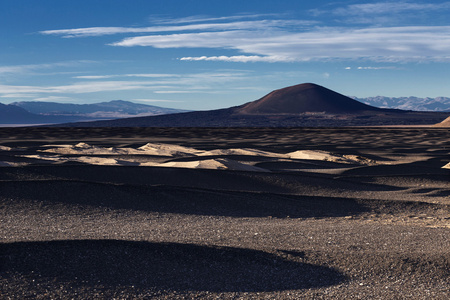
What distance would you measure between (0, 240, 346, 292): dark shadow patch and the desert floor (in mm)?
16

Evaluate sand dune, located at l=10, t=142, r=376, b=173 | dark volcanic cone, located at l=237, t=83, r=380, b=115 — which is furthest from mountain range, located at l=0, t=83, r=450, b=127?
sand dune, located at l=10, t=142, r=376, b=173

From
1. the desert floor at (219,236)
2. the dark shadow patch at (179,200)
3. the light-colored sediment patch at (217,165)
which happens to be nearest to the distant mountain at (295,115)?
the light-colored sediment patch at (217,165)

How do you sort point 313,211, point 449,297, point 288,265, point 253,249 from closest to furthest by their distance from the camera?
point 449,297 → point 288,265 → point 253,249 → point 313,211

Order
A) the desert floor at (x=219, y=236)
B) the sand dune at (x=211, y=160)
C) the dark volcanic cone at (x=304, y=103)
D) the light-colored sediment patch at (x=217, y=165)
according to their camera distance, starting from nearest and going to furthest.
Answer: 1. the desert floor at (x=219, y=236)
2. the light-colored sediment patch at (x=217, y=165)
3. the sand dune at (x=211, y=160)
4. the dark volcanic cone at (x=304, y=103)

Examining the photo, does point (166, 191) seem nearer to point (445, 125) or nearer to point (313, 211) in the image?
point (313, 211)

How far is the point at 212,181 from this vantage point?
1068 centimetres

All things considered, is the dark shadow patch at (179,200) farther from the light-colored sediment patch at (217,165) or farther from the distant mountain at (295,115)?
the distant mountain at (295,115)

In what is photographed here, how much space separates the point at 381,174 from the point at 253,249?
8.44 m

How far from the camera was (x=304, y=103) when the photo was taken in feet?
553

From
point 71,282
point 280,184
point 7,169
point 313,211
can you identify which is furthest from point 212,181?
point 71,282

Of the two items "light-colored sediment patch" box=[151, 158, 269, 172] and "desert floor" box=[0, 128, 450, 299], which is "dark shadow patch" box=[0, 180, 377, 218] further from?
"light-colored sediment patch" box=[151, 158, 269, 172]

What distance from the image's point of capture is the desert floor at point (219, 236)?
173 inches

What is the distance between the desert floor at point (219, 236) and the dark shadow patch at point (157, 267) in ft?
0.05

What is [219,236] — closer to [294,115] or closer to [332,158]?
[332,158]
